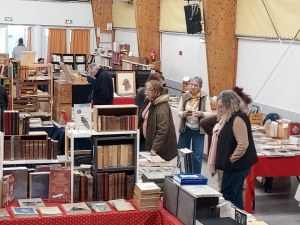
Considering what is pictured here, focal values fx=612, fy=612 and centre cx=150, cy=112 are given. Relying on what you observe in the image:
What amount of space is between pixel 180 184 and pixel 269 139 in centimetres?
370

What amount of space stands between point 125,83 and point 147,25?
3721 mm

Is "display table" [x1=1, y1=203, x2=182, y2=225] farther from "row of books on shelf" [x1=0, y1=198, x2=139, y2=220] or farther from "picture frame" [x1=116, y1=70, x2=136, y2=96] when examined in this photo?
"picture frame" [x1=116, y1=70, x2=136, y2=96]

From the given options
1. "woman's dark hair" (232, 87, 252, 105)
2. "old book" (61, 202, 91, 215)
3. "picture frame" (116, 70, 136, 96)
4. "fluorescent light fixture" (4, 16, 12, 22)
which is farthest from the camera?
"fluorescent light fixture" (4, 16, 12, 22)

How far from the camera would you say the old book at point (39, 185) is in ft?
18.0

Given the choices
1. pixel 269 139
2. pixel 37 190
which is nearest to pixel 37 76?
pixel 269 139

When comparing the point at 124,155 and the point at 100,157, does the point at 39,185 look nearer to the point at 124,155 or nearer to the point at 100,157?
the point at 100,157

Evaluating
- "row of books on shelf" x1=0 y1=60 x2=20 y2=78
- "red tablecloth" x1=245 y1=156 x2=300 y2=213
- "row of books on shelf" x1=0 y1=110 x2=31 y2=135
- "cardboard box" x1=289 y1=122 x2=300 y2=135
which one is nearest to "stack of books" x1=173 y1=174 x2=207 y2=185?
"row of books on shelf" x1=0 y1=110 x2=31 y2=135

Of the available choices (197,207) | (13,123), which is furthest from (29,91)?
(197,207)

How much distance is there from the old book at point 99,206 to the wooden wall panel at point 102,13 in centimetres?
1603

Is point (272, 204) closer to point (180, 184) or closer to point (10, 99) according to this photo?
point (180, 184)

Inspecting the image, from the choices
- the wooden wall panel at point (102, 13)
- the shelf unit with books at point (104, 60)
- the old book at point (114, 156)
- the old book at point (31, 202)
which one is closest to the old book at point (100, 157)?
the old book at point (114, 156)

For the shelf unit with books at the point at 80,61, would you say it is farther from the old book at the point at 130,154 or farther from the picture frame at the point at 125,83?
the old book at the point at 130,154

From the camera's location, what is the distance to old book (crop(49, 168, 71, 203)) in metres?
5.44

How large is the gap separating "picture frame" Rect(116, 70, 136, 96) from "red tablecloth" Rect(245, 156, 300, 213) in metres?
5.15
